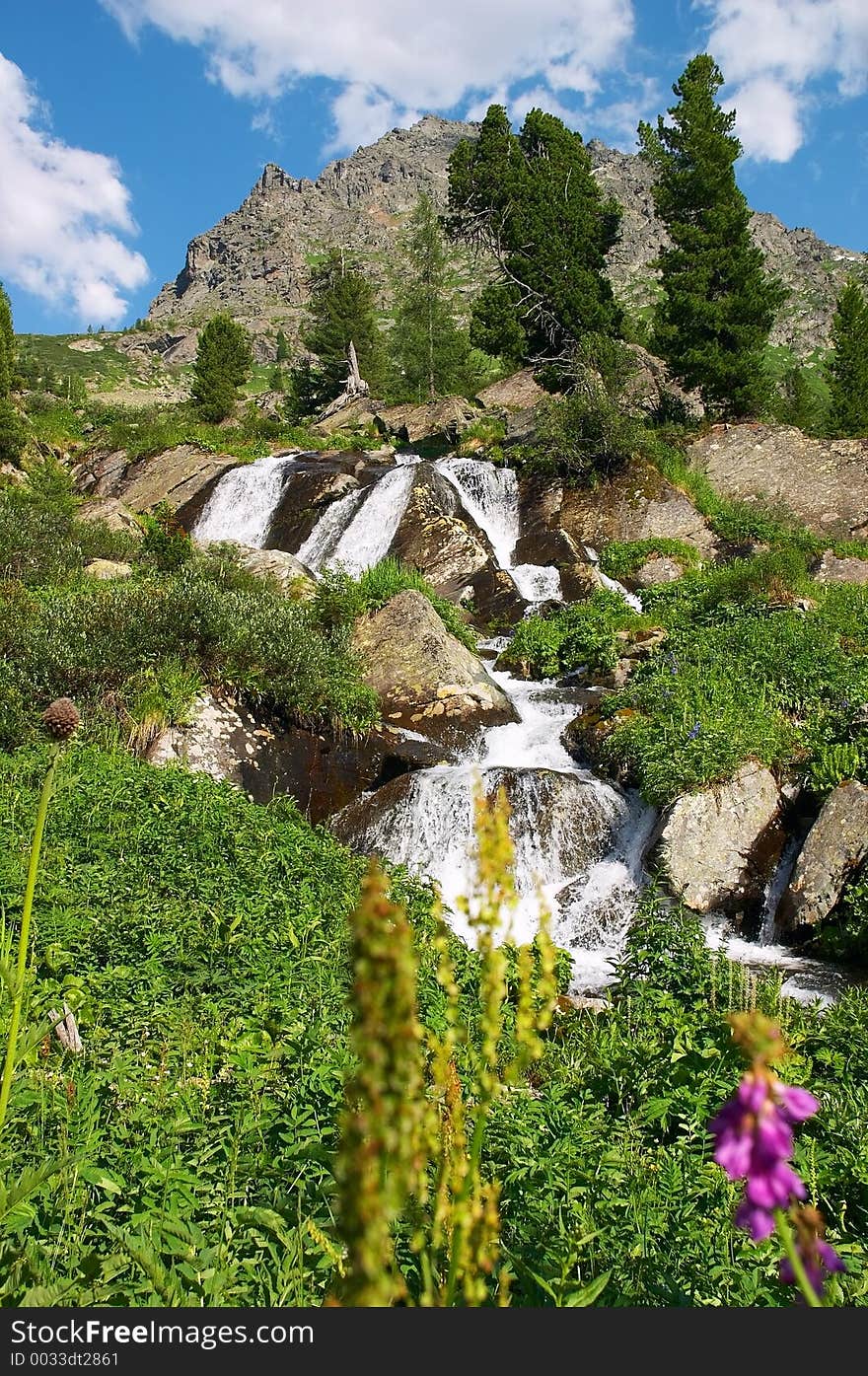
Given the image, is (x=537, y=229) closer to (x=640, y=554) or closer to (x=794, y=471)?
(x=794, y=471)

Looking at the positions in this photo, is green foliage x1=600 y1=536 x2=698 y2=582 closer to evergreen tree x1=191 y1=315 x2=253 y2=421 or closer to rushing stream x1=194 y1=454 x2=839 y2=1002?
rushing stream x1=194 y1=454 x2=839 y2=1002

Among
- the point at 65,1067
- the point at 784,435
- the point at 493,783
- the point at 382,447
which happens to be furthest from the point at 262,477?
the point at 65,1067

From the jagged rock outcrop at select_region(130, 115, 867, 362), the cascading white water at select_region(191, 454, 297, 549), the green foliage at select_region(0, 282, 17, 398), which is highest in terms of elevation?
the jagged rock outcrop at select_region(130, 115, 867, 362)

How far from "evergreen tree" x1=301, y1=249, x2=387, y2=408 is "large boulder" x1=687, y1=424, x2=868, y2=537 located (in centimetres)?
2511

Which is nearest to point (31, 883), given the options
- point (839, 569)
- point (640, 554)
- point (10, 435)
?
point (839, 569)

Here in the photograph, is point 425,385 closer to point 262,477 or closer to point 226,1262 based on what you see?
point 262,477

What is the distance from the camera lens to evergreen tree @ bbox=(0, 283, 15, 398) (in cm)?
2941

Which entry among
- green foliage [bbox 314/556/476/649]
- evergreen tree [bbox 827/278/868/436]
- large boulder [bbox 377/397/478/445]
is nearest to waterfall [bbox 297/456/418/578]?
green foliage [bbox 314/556/476/649]

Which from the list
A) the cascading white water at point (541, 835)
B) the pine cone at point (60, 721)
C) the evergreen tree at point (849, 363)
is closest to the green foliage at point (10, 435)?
the cascading white water at point (541, 835)

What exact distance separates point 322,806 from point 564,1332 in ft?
32.0

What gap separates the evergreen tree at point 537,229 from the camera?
29.3 metres

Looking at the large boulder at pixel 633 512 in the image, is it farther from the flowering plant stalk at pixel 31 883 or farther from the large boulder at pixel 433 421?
the flowering plant stalk at pixel 31 883

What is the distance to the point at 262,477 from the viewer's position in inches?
968

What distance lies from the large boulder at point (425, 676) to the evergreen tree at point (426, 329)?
3050 cm
